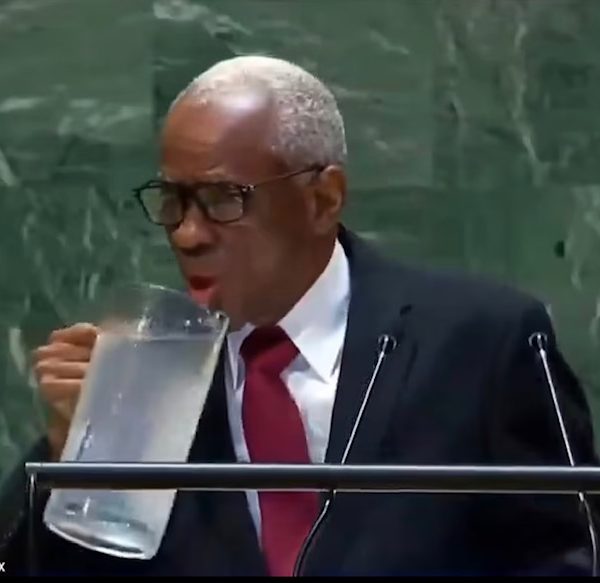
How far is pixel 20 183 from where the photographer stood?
7.45 feet

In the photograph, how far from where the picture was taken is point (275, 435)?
1.28 meters

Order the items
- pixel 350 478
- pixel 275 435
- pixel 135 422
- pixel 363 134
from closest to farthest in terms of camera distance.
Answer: pixel 350 478 → pixel 135 422 → pixel 275 435 → pixel 363 134

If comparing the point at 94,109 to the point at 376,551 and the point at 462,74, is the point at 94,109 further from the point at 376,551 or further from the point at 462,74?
the point at 376,551

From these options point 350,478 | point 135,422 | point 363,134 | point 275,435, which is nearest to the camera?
point 350,478

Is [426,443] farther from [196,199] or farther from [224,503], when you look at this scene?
[196,199]

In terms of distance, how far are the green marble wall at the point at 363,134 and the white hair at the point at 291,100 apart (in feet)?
2.67

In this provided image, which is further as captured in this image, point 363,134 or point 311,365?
point 363,134

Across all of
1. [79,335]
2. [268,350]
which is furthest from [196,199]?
[79,335]

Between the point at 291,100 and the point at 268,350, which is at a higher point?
the point at 291,100

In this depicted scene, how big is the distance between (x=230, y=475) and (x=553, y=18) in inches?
61.7

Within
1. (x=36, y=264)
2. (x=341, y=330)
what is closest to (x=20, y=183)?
(x=36, y=264)

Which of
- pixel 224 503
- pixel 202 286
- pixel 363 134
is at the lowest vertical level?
pixel 363 134

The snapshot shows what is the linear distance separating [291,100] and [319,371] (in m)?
0.26

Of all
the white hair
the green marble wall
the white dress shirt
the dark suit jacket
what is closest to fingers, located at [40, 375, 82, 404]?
the dark suit jacket
